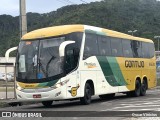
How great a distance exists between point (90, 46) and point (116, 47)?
3903 mm

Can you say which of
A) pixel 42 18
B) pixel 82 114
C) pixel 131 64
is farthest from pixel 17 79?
pixel 42 18

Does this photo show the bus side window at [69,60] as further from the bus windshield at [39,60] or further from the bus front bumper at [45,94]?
the bus front bumper at [45,94]

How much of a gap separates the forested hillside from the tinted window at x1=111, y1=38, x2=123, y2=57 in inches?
1345

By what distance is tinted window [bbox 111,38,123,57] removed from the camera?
78.3 feet

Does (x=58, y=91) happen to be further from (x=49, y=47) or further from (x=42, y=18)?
(x=42, y=18)

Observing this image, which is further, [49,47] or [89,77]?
[89,77]

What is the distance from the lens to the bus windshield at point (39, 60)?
61.3 feet

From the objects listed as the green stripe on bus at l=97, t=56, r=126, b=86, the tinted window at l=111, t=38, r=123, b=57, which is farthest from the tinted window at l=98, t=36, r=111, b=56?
the tinted window at l=111, t=38, r=123, b=57

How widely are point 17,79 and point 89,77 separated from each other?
346cm

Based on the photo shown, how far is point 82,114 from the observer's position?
15406mm

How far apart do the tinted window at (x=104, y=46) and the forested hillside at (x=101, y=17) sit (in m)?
35.8

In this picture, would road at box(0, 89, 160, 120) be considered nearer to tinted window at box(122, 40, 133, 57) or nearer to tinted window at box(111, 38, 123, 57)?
tinted window at box(111, 38, 123, 57)

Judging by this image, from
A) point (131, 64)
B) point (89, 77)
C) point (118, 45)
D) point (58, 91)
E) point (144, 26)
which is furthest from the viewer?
point (144, 26)

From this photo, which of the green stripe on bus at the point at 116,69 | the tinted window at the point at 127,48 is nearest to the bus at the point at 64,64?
the green stripe on bus at the point at 116,69
